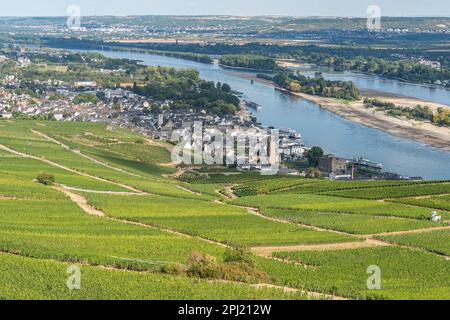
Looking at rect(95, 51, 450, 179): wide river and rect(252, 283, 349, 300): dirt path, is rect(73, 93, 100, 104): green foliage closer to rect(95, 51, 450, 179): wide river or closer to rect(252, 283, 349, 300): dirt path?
rect(95, 51, 450, 179): wide river

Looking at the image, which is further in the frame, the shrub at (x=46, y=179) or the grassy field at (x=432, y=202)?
the shrub at (x=46, y=179)

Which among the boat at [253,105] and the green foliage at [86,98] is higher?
the green foliage at [86,98]

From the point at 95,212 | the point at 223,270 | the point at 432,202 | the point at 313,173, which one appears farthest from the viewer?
the point at 313,173

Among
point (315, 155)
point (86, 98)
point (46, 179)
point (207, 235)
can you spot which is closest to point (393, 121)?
point (315, 155)

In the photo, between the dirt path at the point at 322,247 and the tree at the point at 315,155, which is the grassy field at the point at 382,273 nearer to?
the dirt path at the point at 322,247

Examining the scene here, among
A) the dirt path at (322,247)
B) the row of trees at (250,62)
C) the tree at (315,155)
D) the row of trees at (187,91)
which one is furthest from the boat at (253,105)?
the dirt path at (322,247)

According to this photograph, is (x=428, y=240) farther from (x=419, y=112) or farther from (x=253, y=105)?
(x=253, y=105)
